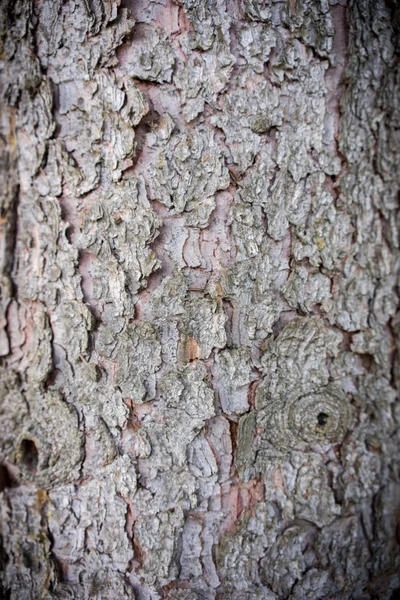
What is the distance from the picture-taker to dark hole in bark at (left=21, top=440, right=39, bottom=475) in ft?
3.54

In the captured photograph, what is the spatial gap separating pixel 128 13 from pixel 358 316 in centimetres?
73

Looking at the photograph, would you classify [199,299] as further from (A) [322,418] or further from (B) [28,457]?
(B) [28,457]

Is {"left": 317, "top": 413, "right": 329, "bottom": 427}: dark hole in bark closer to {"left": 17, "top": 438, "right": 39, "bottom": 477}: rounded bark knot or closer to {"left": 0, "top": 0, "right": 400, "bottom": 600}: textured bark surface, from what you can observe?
{"left": 0, "top": 0, "right": 400, "bottom": 600}: textured bark surface

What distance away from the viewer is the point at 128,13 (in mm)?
1005

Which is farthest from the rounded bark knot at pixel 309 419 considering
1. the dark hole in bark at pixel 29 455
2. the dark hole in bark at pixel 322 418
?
the dark hole in bark at pixel 29 455

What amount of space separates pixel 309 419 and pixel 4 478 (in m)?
0.64

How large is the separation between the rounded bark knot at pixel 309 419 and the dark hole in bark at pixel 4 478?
1.75 ft

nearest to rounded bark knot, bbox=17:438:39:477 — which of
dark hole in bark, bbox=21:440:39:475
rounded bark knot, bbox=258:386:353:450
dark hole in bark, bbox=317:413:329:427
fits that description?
dark hole in bark, bbox=21:440:39:475

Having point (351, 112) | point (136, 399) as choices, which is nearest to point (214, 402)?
point (136, 399)

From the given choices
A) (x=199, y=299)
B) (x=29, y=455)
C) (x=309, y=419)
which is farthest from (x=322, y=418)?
(x=29, y=455)

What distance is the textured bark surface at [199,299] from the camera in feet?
3.33

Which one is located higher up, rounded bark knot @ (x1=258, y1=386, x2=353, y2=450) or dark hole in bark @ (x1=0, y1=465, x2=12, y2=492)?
rounded bark knot @ (x1=258, y1=386, x2=353, y2=450)

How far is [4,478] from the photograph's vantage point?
1.10 meters

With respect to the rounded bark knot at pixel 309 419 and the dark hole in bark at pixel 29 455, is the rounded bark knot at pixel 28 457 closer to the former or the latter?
the dark hole in bark at pixel 29 455
